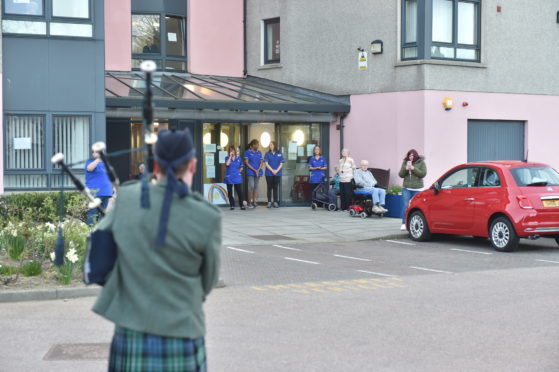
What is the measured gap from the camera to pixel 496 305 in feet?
32.2

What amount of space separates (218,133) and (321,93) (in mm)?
3428

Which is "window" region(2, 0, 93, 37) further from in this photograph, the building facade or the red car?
the red car

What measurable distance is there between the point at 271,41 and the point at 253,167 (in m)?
5.42

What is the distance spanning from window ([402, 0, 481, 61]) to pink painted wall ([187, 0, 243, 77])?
6.45 metres

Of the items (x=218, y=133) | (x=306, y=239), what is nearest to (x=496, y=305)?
(x=306, y=239)

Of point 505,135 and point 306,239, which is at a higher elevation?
point 505,135

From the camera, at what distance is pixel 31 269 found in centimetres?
1091

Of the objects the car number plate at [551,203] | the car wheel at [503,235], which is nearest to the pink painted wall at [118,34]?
the car wheel at [503,235]

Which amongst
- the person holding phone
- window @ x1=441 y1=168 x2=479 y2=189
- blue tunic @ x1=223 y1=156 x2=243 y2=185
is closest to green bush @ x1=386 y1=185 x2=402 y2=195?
the person holding phone

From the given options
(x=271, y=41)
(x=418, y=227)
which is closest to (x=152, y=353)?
(x=418, y=227)

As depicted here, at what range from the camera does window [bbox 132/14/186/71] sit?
26359 millimetres

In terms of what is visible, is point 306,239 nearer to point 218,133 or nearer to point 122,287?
point 218,133

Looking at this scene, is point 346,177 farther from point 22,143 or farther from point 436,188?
point 22,143

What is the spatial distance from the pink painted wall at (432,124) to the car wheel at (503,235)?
7.77 metres
